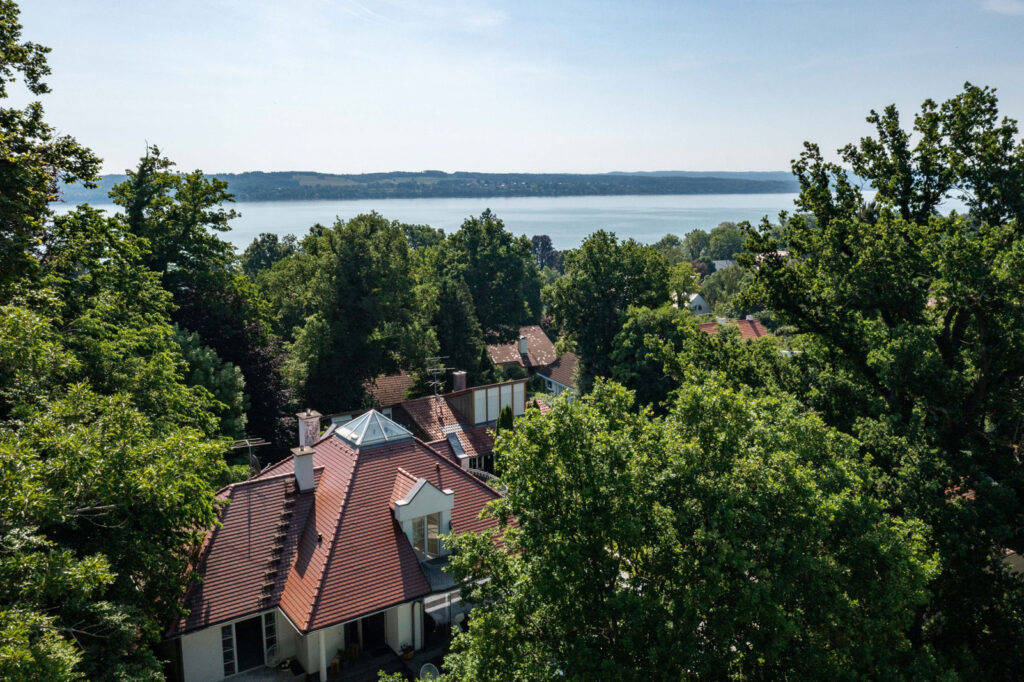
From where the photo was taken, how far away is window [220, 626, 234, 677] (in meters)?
17.6

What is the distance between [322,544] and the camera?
18.5 metres

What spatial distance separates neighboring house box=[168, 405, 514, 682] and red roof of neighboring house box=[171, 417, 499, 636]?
0.03 meters

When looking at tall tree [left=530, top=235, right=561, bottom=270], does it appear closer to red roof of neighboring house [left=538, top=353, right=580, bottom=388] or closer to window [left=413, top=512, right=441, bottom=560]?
red roof of neighboring house [left=538, top=353, right=580, bottom=388]

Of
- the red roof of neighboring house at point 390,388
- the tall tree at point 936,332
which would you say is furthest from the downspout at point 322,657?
the red roof of neighboring house at point 390,388

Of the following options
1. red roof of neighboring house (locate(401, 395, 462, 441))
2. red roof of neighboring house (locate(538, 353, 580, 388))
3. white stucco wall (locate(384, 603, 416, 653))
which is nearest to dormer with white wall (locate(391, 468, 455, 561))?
white stucco wall (locate(384, 603, 416, 653))

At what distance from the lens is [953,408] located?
52.3 ft

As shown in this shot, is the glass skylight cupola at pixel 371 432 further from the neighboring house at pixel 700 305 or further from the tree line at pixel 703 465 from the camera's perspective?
the neighboring house at pixel 700 305

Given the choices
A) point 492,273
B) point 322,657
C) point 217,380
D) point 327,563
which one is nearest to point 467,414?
point 217,380

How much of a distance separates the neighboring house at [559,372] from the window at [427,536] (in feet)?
124

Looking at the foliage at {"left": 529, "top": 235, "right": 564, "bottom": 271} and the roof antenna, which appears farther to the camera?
the foliage at {"left": 529, "top": 235, "right": 564, "bottom": 271}

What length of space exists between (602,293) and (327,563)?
28.8 metres

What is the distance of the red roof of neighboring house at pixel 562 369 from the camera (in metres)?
58.3

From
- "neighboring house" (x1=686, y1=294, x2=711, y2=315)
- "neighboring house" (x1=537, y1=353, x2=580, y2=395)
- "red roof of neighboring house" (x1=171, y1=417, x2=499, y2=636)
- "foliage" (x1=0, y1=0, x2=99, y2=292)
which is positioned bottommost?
"neighboring house" (x1=537, y1=353, x2=580, y2=395)

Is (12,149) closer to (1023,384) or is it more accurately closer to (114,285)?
(114,285)
